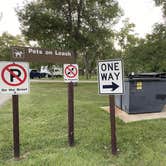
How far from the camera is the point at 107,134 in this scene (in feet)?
13.7

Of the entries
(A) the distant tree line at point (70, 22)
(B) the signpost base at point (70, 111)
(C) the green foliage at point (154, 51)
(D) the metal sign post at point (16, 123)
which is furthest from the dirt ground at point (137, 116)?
(C) the green foliage at point (154, 51)

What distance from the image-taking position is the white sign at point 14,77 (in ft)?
9.92

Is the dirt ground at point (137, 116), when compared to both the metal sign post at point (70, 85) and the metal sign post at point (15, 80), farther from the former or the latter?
the metal sign post at point (15, 80)

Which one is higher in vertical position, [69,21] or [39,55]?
[69,21]

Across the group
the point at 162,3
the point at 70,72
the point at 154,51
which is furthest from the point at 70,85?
the point at 154,51

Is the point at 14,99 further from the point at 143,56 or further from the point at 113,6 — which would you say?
the point at 143,56

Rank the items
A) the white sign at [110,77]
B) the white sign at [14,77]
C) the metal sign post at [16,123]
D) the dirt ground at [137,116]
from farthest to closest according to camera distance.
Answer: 1. the dirt ground at [137,116]
2. the white sign at [110,77]
3. the metal sign post at [16,123]
4. the white sign at [14,77]

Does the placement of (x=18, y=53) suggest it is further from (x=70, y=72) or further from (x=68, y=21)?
(x=68, y=21)

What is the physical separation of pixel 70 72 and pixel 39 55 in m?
0.73

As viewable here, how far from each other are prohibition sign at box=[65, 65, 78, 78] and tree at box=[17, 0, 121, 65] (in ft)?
40.2

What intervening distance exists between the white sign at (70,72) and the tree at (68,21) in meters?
12.3

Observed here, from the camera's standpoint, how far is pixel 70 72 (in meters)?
3.83

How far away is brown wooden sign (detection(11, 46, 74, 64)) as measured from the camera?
121 inches

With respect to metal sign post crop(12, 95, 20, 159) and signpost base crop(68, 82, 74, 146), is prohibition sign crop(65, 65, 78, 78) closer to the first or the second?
signpost base crop(68, 82, 74, 146)
